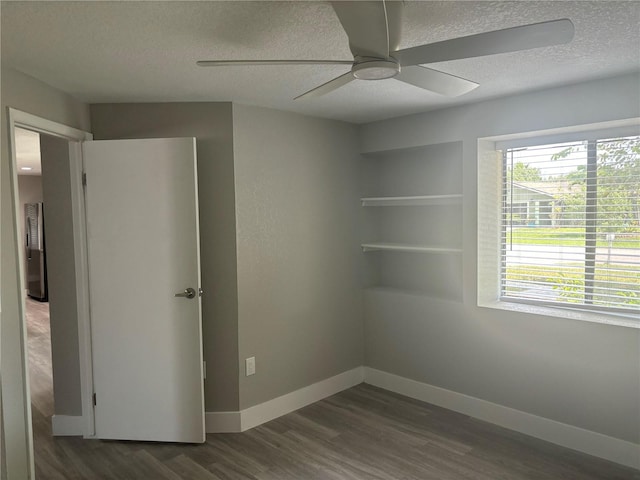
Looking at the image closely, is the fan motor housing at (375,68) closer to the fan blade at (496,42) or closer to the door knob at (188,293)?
the fan blade at (496,42)

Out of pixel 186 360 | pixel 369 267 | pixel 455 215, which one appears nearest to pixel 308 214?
pixel 369 267

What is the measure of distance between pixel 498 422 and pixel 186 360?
2.25 metres

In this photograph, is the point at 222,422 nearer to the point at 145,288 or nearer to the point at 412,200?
the point at 145,288

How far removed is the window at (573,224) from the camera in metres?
2.82

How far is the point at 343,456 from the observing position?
113 inches

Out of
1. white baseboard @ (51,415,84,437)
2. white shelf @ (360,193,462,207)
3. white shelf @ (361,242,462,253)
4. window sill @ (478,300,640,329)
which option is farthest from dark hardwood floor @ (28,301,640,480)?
white shelf @ (360,193,462,207)

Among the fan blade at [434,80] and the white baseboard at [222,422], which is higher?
the fan blade at [434,80]

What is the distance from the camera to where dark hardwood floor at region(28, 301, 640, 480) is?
267 centimetres

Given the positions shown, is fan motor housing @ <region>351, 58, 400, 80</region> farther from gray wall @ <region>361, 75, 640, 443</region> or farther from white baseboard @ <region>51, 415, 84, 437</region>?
white baseboard @ <region>51, 415, 84, 437</region>

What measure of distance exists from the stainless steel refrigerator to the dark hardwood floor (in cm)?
556

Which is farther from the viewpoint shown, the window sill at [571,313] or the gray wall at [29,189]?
the gray wall at [29,189]

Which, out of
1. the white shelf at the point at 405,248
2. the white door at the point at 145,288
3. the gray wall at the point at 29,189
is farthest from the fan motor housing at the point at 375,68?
the gray wall at the point at 29,189

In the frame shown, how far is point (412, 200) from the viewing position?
12.5 feet

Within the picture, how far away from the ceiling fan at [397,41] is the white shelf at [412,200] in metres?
1.75
